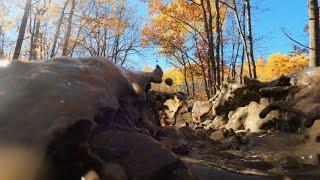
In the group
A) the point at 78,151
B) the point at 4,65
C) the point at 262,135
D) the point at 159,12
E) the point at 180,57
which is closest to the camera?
the point at 78,151

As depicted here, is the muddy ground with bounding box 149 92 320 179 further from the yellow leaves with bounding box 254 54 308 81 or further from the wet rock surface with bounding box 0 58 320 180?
the yellow leaves with bounding box 254 54 308 81

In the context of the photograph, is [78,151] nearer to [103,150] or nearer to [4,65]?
[103,150]

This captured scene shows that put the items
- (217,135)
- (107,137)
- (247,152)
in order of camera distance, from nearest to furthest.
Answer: (107,137) < (247,152) < (217,135)

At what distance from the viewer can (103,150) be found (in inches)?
116

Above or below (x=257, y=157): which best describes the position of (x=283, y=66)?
above

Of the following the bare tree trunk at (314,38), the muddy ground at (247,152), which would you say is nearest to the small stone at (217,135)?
the muddy ground at (247,152)

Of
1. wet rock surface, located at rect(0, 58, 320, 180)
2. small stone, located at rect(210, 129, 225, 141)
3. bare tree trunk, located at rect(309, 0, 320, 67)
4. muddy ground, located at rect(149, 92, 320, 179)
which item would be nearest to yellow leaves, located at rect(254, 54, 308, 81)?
bare tree trunk, located at rect(309, 0, 320, 67)

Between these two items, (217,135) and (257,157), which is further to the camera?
(217,135)

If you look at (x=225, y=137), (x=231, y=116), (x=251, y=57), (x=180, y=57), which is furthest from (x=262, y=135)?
(x=180, y=57)

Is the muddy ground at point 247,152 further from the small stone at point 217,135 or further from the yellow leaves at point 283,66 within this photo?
the yellow leaves at point 283,66

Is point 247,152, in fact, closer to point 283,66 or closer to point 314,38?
point 314,38

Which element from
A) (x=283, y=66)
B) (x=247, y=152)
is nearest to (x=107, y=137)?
(x=247, y=152)

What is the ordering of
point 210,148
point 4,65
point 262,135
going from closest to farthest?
point 4,65
point 210,148
point 262,135

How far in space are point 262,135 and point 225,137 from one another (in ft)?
1.78
